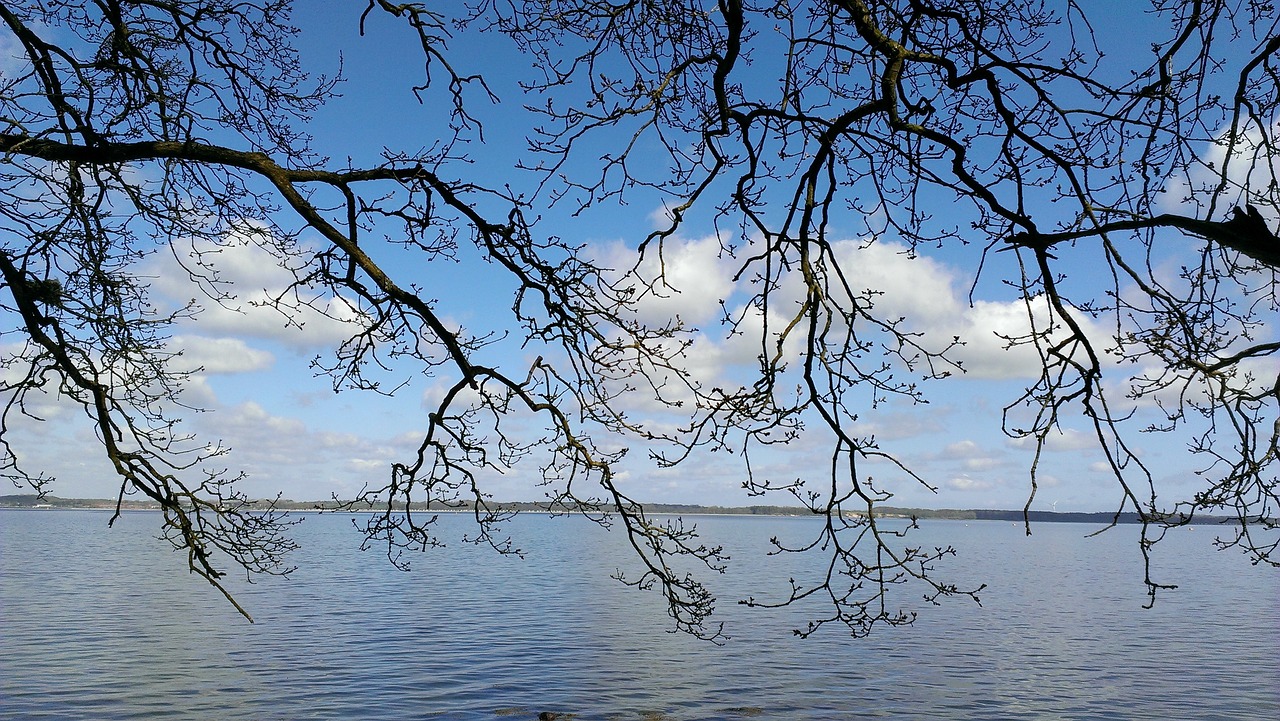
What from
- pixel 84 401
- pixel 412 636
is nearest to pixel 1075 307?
pixel 84 401

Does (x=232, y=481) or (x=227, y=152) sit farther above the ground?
(x=227, y=152)

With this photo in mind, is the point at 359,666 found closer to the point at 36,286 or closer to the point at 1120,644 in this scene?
the point at 36,286

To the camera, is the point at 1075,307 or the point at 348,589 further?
the point at 348,589

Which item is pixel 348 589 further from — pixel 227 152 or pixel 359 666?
pixel 227 152

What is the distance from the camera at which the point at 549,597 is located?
116 ft

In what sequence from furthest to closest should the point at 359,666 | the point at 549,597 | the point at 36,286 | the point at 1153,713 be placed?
1. the point at 549,597
2. the point at 359,666
3. the point at 1153,713
4. the point at 36,286

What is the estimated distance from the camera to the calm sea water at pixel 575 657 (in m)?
17.2

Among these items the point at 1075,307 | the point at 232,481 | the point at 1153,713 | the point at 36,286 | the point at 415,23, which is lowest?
the point at 1153,713

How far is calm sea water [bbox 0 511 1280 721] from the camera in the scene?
679 inches

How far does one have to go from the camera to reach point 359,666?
20.2 metres

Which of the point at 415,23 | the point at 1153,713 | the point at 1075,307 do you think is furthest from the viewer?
the point at 1153,713

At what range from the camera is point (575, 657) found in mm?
22016

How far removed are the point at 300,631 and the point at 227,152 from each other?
21.8 meters

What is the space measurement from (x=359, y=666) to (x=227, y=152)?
16150mm
